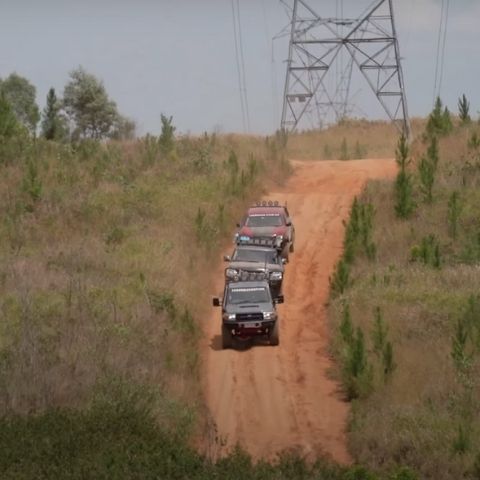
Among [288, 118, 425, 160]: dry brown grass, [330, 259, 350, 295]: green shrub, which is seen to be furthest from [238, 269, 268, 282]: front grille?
[288, 118, 425, 160]: dry brown grass

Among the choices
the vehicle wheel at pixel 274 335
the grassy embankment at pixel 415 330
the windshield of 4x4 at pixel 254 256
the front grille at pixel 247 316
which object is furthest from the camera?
the windshield of 4x4 at pixel 254 256

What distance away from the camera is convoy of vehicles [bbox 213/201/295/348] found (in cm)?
2338

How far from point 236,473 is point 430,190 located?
73.6 feet

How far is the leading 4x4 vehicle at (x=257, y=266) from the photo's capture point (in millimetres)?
26859

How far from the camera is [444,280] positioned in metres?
24.8

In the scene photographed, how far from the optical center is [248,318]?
916 inches

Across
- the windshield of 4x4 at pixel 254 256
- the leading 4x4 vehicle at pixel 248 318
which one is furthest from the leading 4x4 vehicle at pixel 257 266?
the leading 4x4 vehicle at pixel 248 318

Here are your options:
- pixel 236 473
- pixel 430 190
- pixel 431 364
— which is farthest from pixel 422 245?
pixel 236 473

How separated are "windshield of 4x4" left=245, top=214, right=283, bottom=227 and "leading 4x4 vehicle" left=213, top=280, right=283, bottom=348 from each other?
25.5 ft

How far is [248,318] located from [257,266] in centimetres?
422

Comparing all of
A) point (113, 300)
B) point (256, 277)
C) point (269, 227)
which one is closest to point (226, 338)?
point (113, 300)

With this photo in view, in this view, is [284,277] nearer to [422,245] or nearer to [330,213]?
[422,245]

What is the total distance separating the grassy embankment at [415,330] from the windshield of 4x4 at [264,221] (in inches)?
105

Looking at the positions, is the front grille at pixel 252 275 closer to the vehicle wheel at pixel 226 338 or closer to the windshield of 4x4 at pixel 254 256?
the windshield of 4x4 at pixel 254 256
